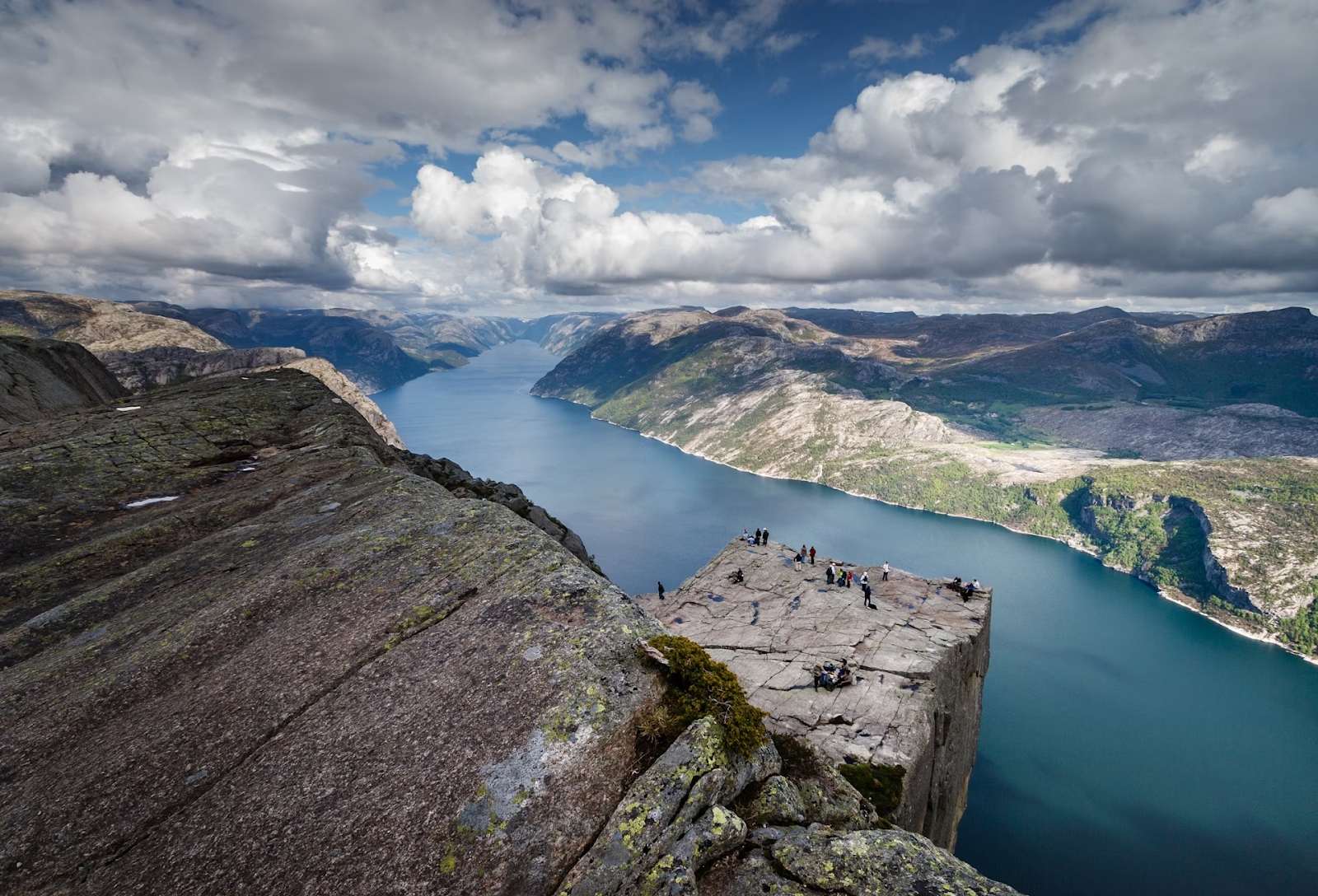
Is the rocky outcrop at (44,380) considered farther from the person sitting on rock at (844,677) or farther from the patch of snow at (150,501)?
the person sitting on rock at (844,677)

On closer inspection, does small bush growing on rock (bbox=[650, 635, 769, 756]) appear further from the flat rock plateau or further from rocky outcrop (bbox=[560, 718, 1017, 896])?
the flat rock plateau

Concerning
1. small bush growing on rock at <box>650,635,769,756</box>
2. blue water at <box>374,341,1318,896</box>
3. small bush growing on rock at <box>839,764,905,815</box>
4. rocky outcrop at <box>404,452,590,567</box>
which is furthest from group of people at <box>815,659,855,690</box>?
blue water at <box>374,341,1318,896</box>

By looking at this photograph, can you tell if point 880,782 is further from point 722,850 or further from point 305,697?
point 305,697

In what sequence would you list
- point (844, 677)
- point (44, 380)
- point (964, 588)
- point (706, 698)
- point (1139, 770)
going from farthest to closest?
point (1139, 770) < point (44, 380) < point (964, 588) < point (844, 677) < point (706, 698)

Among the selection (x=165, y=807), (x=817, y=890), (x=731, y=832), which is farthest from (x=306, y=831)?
(x=817, y=890)

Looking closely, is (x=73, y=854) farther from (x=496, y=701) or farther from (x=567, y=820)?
(x=567, y=820)

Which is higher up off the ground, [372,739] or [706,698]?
[706,698]

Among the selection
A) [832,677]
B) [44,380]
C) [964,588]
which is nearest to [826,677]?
[832,677]

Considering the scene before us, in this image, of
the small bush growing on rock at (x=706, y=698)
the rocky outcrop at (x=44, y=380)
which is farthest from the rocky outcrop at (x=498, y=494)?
the rocky outcrop at (x=44, y=380)
